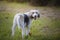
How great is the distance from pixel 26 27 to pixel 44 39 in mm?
281

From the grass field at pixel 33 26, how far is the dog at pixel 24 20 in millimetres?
51

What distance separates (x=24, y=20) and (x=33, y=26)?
0.47 feet

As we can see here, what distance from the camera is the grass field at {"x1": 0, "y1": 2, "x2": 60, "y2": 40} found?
94.0 inches

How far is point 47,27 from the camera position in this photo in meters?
2.42

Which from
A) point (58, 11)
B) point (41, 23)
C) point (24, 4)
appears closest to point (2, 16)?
point (24, 4)

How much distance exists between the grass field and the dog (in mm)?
51

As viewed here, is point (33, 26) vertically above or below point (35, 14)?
below

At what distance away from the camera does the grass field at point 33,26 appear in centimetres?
239

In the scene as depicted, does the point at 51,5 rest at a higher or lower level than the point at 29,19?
higher

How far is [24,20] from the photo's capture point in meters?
2.37

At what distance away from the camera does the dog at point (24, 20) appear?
92.6 inches

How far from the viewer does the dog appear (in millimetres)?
2351

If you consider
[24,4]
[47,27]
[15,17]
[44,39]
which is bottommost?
[44,39]

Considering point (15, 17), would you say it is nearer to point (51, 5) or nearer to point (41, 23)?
point (41, 23)
